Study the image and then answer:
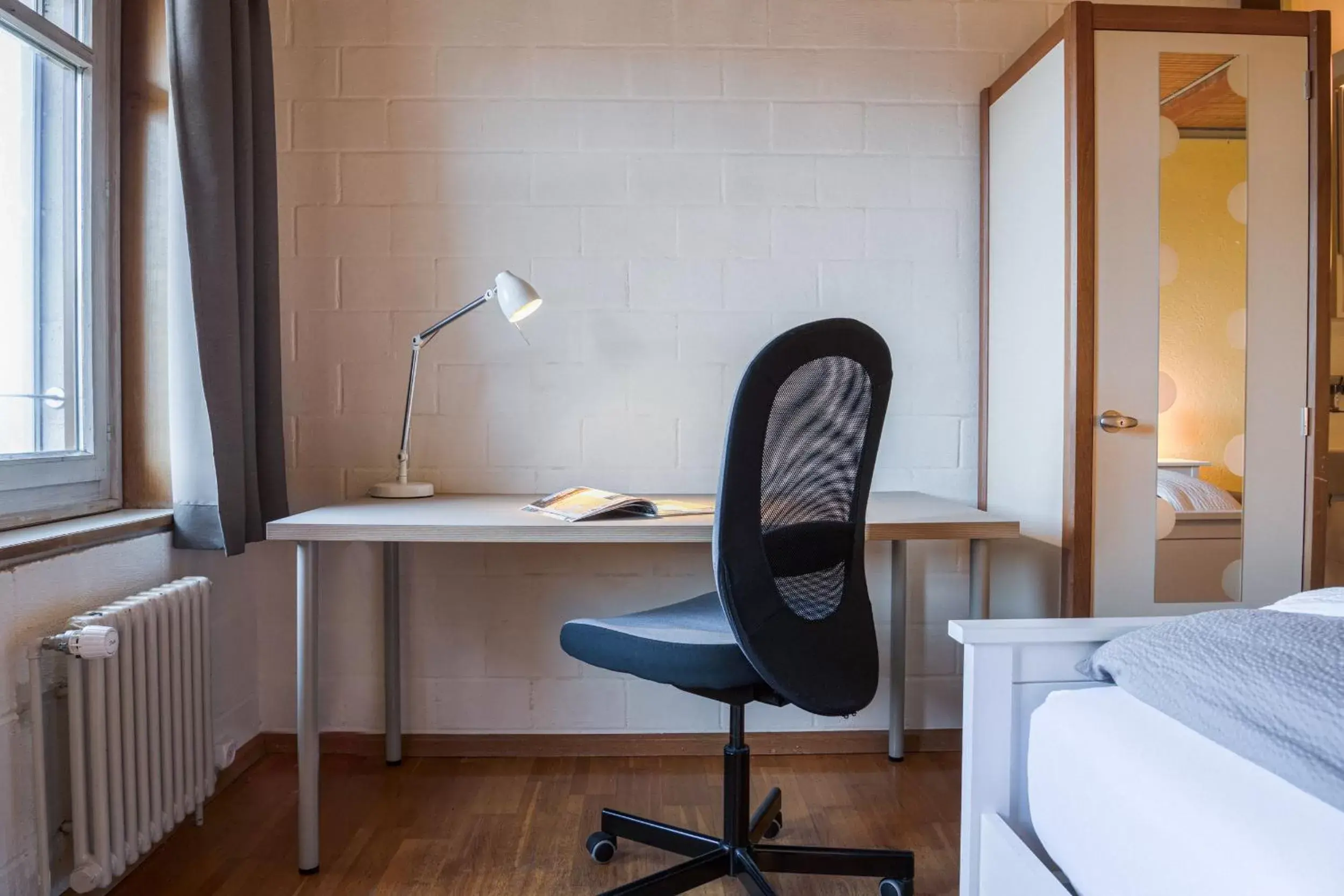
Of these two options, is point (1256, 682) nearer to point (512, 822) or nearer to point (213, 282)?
point (512, 822)

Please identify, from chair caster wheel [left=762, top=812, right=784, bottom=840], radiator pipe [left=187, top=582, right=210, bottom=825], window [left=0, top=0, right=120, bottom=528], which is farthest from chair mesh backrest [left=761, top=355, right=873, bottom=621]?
window [left=0, top=0, right=120, bottom=528]

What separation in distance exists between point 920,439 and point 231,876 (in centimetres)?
192

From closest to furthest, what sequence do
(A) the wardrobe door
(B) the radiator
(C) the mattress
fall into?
(C) the mattress, (B) the radiator, (A) the wardrobe door

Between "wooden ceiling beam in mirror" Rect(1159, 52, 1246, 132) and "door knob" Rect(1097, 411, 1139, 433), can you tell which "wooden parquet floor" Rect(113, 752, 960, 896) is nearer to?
"door knob" Rect(1097, 411, 1139, 433)

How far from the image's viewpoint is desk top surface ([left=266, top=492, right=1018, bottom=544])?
5.66 feet

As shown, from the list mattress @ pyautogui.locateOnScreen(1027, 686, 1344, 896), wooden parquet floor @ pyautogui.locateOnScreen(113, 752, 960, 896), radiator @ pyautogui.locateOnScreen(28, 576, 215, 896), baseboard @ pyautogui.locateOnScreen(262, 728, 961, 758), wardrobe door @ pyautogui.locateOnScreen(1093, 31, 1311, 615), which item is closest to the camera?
mattress @ pyautogui.locateOnScreen(1027, 686, 1344, 896)

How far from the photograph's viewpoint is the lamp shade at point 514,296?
2072 millimetres

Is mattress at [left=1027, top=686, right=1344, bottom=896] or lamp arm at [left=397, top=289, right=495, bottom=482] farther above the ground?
lamp arm at [left=397, top=289, right=495, bottom=482]

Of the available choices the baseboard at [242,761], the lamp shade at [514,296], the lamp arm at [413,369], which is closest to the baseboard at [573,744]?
the baseboard at [242,761]

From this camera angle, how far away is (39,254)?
5.91 feet

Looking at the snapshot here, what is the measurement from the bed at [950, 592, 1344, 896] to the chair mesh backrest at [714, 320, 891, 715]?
1.01 feet

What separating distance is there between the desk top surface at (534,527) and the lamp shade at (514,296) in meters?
0.47

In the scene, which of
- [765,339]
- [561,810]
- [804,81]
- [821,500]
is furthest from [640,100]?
[561,810]

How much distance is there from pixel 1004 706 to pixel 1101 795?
25cm
